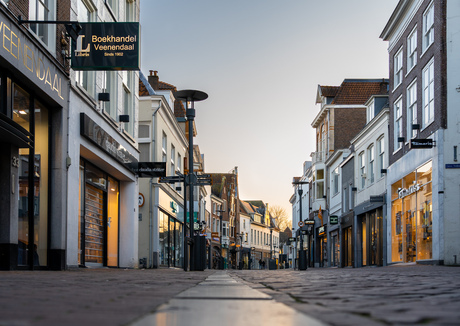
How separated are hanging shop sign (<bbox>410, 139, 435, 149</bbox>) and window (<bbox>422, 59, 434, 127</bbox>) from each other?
135 centimetres

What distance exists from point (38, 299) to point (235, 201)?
268 feet

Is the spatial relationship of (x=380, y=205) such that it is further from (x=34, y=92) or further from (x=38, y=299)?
(x=38, y=299)

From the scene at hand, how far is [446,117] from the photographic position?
2066 cm

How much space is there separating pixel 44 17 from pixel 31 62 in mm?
1615

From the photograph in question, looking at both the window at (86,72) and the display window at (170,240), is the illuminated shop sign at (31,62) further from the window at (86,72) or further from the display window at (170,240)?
the display window at (170,240)

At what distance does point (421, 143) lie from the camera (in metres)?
20.8

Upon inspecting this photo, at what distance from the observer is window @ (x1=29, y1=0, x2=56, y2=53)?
12094mm

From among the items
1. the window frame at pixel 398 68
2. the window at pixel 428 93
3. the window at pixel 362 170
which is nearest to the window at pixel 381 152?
the window at pixel 362 170

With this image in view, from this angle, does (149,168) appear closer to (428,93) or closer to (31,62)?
(31,62)

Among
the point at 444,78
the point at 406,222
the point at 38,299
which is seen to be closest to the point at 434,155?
the point at 444,78

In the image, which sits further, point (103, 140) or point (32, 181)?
point (103, 140)

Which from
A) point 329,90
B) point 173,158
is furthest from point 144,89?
point 329,90

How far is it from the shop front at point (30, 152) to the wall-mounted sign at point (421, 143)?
39.1ft

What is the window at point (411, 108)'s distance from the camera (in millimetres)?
24266
